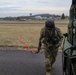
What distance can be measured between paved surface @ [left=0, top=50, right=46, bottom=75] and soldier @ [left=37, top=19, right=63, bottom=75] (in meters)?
0.90

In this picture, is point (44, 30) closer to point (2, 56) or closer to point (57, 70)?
point (57, 70)

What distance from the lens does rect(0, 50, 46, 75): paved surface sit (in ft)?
31.8

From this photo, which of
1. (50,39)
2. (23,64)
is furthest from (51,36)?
(23,64)

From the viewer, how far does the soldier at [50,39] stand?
8383mm

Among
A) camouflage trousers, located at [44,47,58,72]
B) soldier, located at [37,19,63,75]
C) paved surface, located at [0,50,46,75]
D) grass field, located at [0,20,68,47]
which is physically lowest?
grass field, located at [0,20,68,47]

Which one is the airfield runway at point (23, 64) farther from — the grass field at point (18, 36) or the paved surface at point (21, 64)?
the grass field at point (18, 36)

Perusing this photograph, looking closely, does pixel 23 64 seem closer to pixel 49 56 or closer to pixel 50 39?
pixel 49 56

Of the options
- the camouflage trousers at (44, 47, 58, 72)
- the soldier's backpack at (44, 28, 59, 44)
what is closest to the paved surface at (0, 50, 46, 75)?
the camouflage trousers at (44, 47, 58, 72)

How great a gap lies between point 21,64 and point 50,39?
8.97 feet

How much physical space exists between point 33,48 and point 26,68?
17.2 feet

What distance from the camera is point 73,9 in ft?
19.5

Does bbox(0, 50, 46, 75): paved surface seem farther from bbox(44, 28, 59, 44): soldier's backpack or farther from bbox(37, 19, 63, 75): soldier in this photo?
bbox(44, 28, 59, 44): soldier's backpack

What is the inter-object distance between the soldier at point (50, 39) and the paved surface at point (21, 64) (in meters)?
0.90

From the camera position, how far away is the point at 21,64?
10953 millimetres
